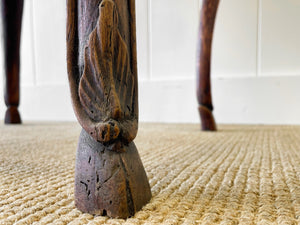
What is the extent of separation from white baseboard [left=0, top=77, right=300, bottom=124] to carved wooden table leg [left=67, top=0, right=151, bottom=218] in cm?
89

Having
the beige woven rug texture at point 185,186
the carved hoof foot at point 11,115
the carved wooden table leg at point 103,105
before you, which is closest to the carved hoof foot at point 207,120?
the beige woven rug texture at point 185,186

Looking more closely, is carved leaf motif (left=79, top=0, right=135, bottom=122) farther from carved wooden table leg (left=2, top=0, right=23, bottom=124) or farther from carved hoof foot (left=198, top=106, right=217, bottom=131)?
carved wooden table leg (left=2, top=0, right=23, bottom=124)

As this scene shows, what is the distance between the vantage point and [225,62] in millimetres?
1077

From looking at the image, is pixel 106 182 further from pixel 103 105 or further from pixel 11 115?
pixel 11 115

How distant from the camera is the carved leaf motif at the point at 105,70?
0.69ft

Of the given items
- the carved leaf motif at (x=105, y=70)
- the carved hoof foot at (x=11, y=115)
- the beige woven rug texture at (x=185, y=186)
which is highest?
the carved leaf motif at (x=105, y=70)

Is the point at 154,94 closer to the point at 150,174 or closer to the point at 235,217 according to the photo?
the point at 150,174

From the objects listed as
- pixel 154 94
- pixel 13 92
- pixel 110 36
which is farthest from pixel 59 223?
pixel 154 94

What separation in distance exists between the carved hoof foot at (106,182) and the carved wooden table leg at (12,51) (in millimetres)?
805

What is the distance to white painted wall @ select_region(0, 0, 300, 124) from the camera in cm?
100

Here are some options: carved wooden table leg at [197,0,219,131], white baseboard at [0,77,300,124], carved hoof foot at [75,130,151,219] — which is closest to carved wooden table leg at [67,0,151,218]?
carved hoof foot at [75,130,151,219]

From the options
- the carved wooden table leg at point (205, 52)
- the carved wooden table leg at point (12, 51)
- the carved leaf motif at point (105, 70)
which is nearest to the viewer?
the carved leaf motif at point (105, 70)

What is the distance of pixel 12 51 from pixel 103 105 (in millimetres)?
841

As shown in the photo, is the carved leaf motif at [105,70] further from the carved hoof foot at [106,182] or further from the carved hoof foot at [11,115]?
the carved hoof foot at [11,115]
